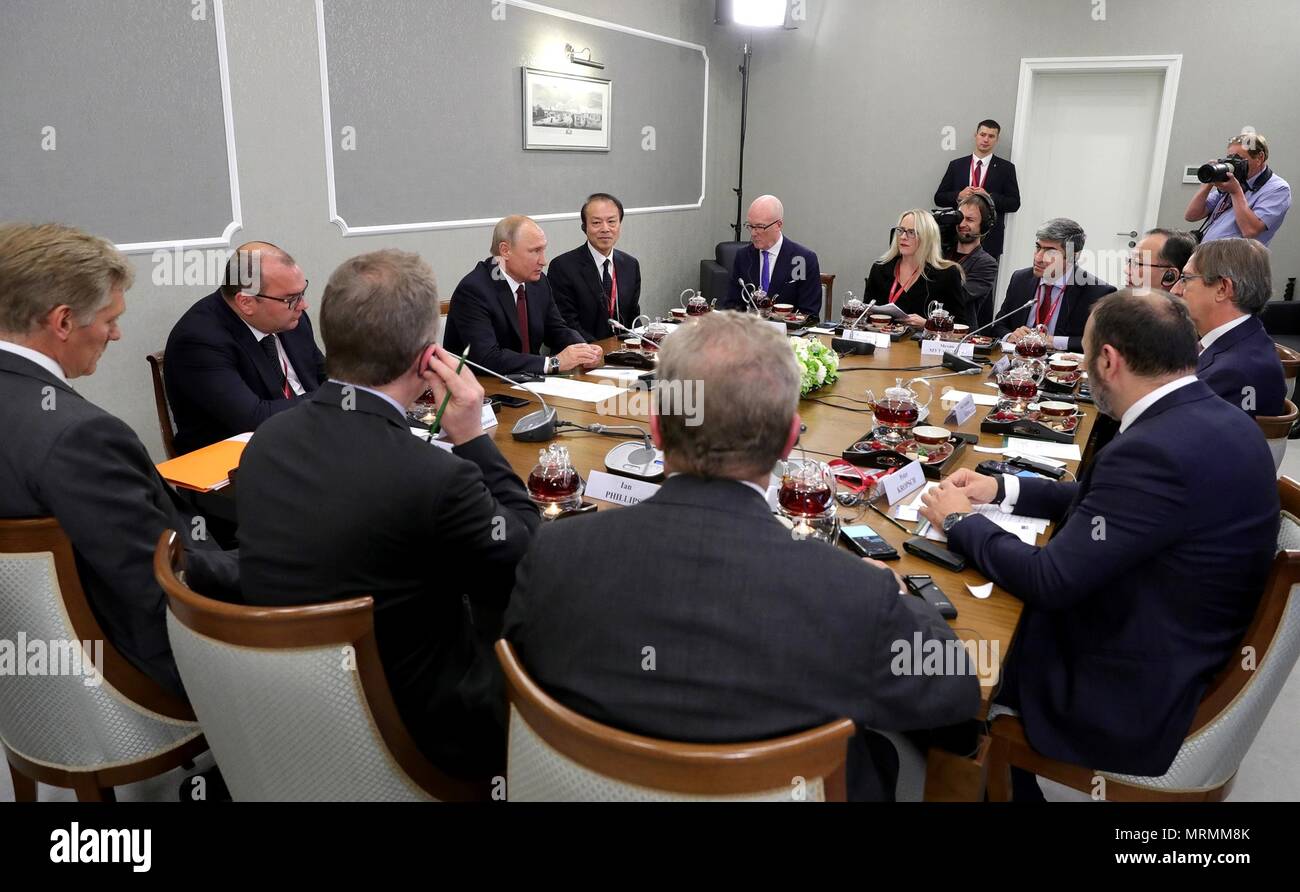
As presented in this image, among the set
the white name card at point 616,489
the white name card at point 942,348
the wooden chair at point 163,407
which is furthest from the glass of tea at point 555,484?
the white name card at point 942,348

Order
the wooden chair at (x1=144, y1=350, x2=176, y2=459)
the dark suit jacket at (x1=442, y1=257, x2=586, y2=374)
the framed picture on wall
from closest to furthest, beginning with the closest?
the wooden chair at (x1=144, y1=350, x2=176, y2=459), the dark suit jacket at (x1=442, y1=257, x2=586, y2=374), the framed picture on wall

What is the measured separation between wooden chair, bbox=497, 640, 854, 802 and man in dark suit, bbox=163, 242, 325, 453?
6.52ft

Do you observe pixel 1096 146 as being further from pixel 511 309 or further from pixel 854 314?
pixel 511 309

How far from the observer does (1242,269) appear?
2596 mm

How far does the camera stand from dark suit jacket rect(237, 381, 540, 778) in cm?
136

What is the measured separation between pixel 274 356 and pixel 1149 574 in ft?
8.29

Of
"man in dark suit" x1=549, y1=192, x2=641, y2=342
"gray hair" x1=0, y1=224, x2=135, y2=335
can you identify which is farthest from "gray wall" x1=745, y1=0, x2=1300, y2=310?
"gray hair" x1=0, y1=224, x2=135, y2=335

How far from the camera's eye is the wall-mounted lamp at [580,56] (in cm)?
556

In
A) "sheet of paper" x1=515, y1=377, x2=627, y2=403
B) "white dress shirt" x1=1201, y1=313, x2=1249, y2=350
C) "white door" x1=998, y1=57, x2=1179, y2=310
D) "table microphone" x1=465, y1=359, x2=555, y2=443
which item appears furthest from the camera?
"white door" x1=998, y1=57, x2=1179, y2=310

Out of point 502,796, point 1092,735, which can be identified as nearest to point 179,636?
point 502,796

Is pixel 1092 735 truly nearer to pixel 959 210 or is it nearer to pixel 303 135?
pixel 303 135

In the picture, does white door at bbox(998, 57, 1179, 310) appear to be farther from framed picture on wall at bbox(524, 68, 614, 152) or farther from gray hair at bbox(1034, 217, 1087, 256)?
framed picture on wall at bbox(524, 68, 614, 152)

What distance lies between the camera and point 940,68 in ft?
22.6

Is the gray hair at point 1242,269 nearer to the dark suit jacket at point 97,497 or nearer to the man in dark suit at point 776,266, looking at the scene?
the man in dark suit at point 776,266
